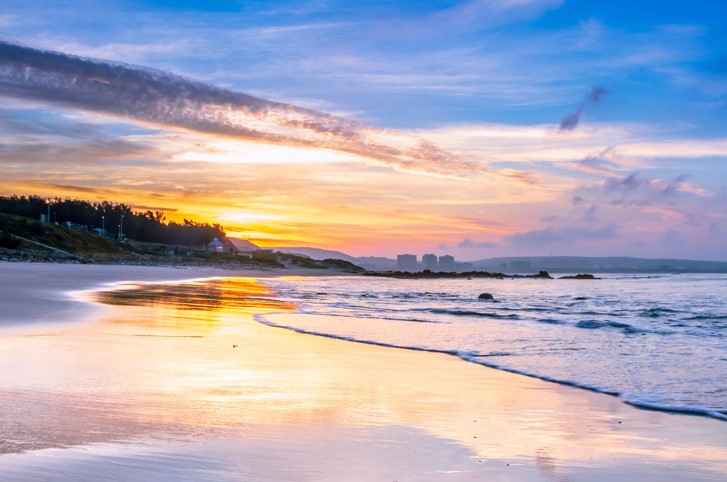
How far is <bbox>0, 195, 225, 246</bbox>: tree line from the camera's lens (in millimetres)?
104812

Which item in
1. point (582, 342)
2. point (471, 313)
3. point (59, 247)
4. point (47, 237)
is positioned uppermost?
point (47, 237)

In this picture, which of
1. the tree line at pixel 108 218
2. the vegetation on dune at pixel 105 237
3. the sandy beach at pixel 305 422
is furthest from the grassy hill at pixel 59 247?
the sandy beach at pixel 305 422

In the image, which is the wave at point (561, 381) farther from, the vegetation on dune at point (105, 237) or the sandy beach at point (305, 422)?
the vegetation on dune at point (105, 237)

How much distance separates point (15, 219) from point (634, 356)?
218 feet

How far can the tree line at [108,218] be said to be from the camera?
10481 centimetres

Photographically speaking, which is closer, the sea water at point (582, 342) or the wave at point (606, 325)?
the sea water at point (582, 342)

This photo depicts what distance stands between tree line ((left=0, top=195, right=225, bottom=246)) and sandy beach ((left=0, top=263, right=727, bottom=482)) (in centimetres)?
9766

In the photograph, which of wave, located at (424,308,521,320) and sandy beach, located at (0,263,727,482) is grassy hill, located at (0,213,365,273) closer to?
wave, located at (424,308,521,320)

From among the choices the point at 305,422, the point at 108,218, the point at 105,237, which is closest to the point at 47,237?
the point at 105,237

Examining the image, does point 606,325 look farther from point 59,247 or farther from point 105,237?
point 105,237

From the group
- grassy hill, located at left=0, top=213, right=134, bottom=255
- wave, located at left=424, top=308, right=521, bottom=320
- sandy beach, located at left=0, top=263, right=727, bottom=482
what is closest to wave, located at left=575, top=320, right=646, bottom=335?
wave, located at left=424, top=308, right=521, bottom=320

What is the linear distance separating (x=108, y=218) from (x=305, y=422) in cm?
11776

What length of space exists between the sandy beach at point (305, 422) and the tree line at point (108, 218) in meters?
97.7

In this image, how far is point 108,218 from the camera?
115 m
